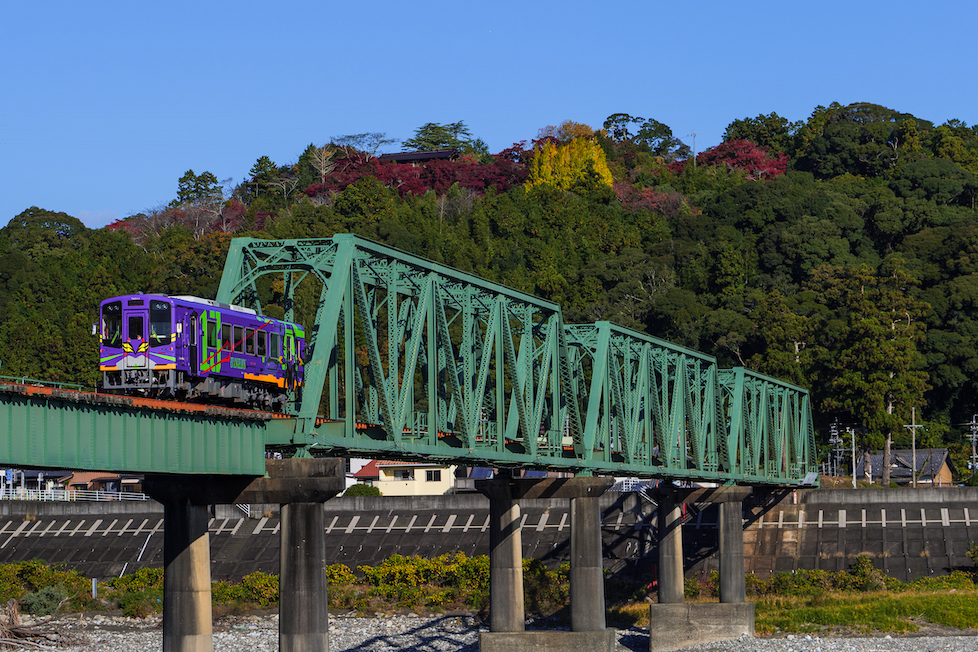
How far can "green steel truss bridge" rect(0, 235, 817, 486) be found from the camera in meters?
29.0

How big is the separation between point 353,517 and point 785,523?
3002 centimetres


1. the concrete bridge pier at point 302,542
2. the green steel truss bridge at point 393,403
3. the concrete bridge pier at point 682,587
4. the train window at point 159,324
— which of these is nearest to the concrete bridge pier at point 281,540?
the concrete bridge pier at point 302,542

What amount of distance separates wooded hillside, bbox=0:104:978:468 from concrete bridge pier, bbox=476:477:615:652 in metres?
57.4

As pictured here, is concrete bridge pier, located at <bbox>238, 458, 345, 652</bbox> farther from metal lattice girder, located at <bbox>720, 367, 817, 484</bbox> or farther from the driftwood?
metal lattice girder, located at <bbox>720, 367, 817, 484</bbox>

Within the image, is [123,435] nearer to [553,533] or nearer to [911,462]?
[553,533]

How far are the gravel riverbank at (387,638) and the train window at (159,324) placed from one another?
2681 centimetres

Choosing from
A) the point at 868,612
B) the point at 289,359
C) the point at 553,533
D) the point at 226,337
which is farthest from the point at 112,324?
the point at 553,533

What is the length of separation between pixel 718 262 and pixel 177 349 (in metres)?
123

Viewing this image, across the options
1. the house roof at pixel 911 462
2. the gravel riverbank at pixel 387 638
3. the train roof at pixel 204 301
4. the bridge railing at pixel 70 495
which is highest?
the train roof at pixel 204 301

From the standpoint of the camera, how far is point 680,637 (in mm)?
66188

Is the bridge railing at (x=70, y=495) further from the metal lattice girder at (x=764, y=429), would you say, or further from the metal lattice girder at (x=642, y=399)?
the metal lattice girder at (x=642, y=399)

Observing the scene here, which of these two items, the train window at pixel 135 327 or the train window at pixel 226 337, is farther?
the train window at pixel 226 337

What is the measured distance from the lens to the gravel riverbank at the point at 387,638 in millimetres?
59312

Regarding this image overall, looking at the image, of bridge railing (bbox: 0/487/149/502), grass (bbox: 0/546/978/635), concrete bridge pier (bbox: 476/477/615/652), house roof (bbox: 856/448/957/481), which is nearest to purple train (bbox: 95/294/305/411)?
concrete bridge pier (bbox: 476/477/615/652)
